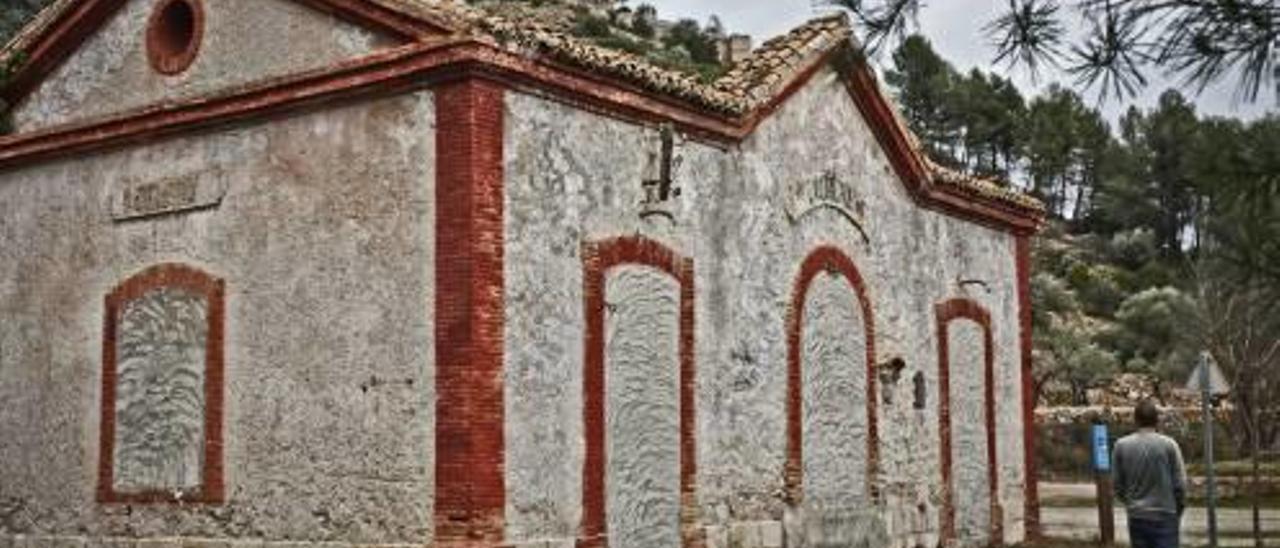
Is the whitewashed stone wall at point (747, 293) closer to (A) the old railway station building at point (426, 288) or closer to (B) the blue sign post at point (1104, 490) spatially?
(A) the old railway station building at point (426, 288)

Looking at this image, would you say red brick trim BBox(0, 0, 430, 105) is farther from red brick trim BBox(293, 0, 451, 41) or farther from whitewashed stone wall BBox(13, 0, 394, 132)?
red brick trim BBox(293, 0, 451, 41)

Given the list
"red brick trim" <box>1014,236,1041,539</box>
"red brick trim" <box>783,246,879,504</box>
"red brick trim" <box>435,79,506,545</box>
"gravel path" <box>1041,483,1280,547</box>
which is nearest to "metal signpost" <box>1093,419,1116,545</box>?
"gravel path" <box>1041,483,1280,547</box>

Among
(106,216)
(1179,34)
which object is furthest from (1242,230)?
(106,216)

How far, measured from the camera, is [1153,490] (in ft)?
36.2

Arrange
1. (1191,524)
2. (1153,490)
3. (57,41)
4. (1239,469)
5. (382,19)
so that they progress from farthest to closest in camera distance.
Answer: (1239,469) < (1191,524) < (57,41) < (382,19) < (1153,490)

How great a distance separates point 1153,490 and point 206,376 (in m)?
7.60

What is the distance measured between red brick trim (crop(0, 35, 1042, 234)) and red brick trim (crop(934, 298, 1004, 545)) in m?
3.32

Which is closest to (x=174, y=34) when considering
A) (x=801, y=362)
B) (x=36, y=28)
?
(x=36, y=28)

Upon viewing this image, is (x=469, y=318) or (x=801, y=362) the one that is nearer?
(x=469, y=318)

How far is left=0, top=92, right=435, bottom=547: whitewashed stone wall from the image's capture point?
12.2 meters

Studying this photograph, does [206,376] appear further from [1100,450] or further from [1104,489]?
[1100,450]

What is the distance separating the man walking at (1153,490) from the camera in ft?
36.1

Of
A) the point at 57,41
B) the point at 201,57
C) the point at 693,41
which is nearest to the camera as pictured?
the point at 201,57

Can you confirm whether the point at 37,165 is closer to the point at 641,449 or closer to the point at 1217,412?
the point at 641,449
